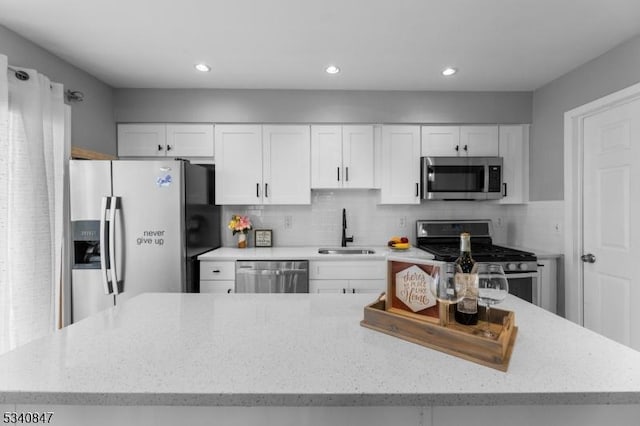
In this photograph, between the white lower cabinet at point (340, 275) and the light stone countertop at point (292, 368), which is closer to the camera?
the light stone countertop at point (292, 368)

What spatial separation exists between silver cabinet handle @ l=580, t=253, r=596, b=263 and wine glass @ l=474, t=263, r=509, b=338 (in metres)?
2.34

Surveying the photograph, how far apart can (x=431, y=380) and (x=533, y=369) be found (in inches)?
11.0

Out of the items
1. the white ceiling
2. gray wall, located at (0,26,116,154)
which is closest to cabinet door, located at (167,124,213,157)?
the white ceiling

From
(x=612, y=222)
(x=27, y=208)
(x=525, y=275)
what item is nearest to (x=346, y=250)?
(x=525, y=275)

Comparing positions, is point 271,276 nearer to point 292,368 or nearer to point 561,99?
point 292,368

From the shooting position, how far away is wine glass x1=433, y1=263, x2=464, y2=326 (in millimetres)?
928

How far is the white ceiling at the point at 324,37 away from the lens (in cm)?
188

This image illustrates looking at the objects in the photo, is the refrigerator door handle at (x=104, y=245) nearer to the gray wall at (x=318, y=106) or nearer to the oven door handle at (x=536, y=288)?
the gray wall at (x=318, y=106)

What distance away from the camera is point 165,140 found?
3.15 m

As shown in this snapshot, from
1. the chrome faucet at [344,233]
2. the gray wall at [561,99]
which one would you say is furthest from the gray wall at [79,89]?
the gray wall at [561,99]

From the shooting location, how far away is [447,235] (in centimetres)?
334

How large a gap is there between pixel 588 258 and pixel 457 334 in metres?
2.55

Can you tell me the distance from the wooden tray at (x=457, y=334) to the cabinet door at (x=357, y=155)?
86.6 inches

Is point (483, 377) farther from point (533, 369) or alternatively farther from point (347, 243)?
point (347, 243)
